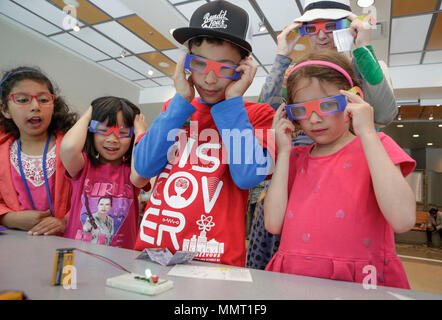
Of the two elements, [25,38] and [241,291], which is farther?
[25,38]

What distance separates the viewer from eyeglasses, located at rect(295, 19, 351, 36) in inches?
47.7

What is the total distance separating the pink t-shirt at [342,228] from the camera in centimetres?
84

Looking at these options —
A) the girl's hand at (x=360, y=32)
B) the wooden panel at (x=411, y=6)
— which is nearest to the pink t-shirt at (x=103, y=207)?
the girl's hand at (x=360, y=32)

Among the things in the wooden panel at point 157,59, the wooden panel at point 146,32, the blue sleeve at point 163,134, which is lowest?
the blue sleeve at point 163,134

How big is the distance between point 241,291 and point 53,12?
225 inches

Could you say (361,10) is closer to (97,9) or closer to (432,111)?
(97,9)

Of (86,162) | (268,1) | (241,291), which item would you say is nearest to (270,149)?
(241,291)

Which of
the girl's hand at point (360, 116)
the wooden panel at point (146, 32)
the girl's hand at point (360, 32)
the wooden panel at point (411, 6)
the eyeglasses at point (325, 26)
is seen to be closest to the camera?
the girl's hand at point (360, 116)

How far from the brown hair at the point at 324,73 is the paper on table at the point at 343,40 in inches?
2.7

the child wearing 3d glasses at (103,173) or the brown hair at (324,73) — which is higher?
the brown hair at (324,73)

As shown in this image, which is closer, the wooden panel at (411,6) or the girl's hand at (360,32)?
the girl's hand at (360,32)

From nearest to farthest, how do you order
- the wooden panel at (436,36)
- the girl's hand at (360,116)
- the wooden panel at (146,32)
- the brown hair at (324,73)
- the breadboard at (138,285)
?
the breadboard at (138,285) < the girl's hand at (360,116) < the brown hair at (324,73) < the wooden panel at (436,36) < the wooden panel at (146,32)

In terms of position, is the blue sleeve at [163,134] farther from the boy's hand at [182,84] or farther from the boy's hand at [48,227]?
the boy's hand at [48,227]
